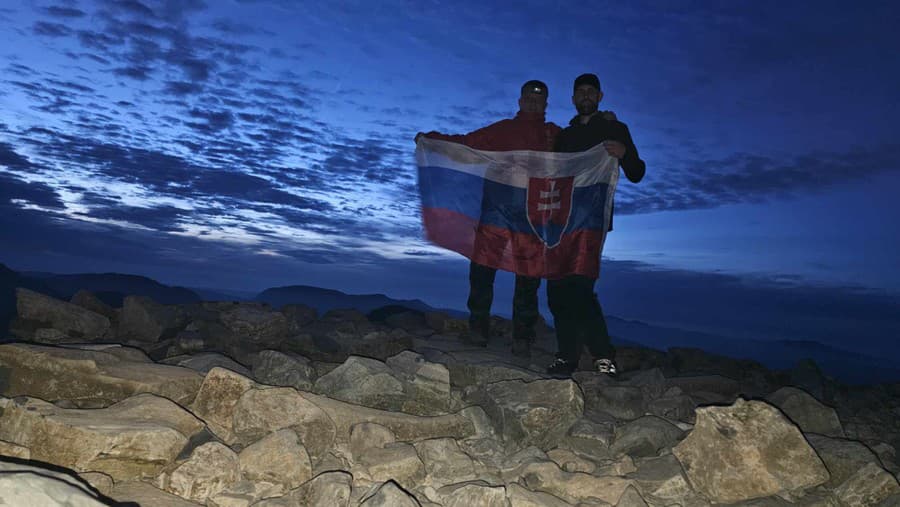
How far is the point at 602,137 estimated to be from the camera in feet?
21.4

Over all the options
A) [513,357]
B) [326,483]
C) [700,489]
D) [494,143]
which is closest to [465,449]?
[326,483]

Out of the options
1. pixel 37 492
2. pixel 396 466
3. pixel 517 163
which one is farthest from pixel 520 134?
pixel 37 492

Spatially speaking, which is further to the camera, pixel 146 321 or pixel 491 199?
pixel 491 199

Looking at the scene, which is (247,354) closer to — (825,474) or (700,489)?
(700,489)

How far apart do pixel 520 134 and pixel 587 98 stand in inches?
35.3

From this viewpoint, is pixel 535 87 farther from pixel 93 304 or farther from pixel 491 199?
pixel 93 304

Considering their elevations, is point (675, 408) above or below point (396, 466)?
above

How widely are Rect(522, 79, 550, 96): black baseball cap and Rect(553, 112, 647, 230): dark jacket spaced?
0.51 meters

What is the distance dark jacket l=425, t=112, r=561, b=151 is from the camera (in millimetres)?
6895

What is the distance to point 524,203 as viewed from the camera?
6.74 metres

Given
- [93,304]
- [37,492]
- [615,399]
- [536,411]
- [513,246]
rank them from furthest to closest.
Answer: [93,304] < [513,246] < [615,399] < [536,411] < [37,492]

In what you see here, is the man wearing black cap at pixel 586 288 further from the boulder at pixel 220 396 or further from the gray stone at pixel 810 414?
the boulder at pixel 220 396

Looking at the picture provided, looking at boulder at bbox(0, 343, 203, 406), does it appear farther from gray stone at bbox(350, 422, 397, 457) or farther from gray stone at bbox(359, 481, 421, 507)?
gray stone at bbox(359, 481, 421, 507)

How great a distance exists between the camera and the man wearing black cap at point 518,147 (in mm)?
6691
